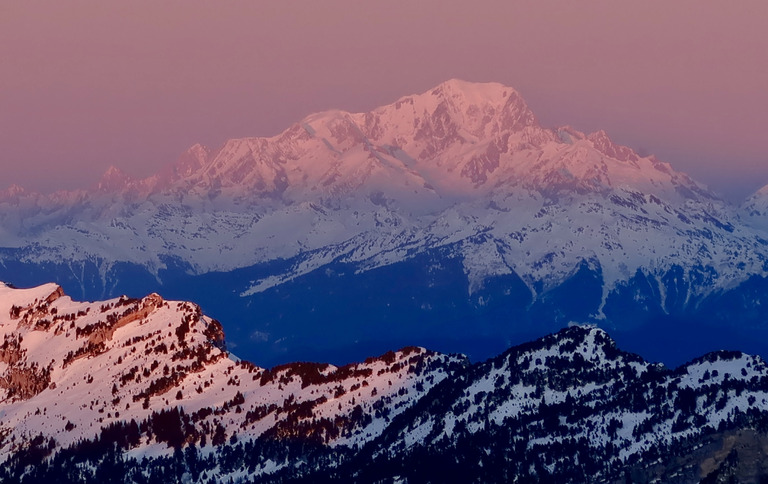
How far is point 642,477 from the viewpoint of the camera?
198 m

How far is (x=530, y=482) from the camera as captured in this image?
199875 mm

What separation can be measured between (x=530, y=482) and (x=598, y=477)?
596cm

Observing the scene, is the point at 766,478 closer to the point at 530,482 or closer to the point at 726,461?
the point at 726,461

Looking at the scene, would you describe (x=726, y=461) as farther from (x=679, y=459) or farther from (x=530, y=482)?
(x=530, y=482)

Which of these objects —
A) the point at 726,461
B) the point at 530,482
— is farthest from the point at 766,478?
the point at 530,482

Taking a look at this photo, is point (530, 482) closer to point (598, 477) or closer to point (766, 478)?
point (598, 477)

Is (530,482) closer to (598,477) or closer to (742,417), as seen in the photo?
(598,477)

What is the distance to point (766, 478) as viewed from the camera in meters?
192

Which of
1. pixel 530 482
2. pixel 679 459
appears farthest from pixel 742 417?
pixel 530 482

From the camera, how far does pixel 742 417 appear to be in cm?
19975

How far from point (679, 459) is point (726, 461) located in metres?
5.47

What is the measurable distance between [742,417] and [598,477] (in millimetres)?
13619

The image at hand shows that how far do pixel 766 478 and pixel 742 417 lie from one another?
941 centimetres
